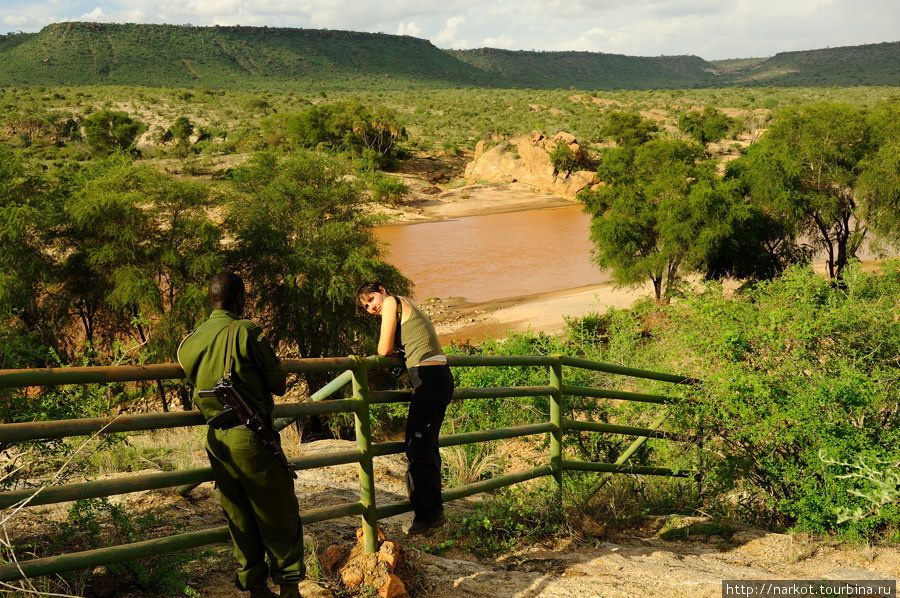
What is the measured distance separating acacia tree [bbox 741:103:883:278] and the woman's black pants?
2482 cm

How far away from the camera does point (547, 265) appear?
42062mm

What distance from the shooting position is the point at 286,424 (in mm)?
3904

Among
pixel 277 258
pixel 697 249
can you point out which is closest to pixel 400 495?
pixel 277 258

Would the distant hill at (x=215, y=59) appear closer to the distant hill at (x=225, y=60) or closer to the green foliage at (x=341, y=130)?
the distant hill at (x=225, y=60)

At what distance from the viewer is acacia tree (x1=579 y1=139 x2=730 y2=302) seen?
80.7ft

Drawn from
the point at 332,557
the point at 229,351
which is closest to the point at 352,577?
the point at 332,557

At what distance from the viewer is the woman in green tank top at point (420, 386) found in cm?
398

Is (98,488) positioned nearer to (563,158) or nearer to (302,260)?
(302,260)

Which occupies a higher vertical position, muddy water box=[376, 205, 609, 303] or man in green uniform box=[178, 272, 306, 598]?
man in green uniform box=[178, 272, 306, 598]

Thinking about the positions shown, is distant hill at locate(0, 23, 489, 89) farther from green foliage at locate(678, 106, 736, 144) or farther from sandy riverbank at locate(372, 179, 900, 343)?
sandy riverbank at locate(372, 179, 900, 343)

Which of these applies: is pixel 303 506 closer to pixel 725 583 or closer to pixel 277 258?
pixel 725 583

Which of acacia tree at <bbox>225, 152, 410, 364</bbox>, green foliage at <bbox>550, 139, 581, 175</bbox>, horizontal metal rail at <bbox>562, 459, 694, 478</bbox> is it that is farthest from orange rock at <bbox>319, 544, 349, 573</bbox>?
green foliage at <bbox>550, 139, 581, 175</bbox>

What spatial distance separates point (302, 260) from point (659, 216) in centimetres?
1428

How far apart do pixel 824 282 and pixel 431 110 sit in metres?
94.1
